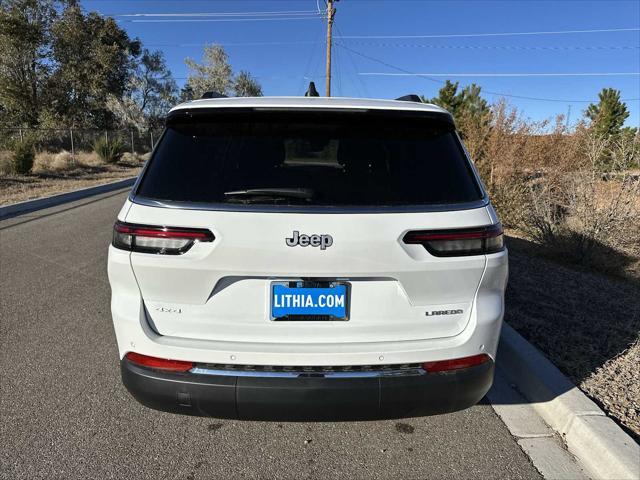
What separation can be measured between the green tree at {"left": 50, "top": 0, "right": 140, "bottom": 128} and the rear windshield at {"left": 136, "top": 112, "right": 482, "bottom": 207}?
3508 cm

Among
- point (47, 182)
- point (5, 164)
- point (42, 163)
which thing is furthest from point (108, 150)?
point (47, 182)

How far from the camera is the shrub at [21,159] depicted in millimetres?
15641

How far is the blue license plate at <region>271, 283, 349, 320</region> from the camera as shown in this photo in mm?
2031

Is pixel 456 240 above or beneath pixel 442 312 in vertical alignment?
above

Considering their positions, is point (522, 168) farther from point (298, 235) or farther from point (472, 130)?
point (298, 235)

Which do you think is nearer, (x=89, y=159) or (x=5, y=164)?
(x=5, y=164)

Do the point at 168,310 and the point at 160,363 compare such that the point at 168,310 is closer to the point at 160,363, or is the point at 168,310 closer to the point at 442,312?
the point at 160,363

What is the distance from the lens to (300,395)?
79.3 inches

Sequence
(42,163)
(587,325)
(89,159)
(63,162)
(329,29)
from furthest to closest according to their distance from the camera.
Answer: (329,29) < (89,159) < (63,162) < (42,163) < (587,325)

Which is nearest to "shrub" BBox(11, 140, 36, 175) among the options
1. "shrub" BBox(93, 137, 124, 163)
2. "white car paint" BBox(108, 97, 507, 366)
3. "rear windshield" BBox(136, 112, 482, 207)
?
"shrub" BBox(93, 137, 124, 163)

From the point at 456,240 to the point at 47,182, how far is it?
16902mm

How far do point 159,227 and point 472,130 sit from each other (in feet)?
28.6

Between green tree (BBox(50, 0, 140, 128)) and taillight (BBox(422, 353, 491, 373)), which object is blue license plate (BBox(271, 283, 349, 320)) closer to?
taillight (BBox(422, 353, 491, 373))

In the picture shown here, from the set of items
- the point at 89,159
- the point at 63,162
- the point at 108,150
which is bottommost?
the point at 89,159
